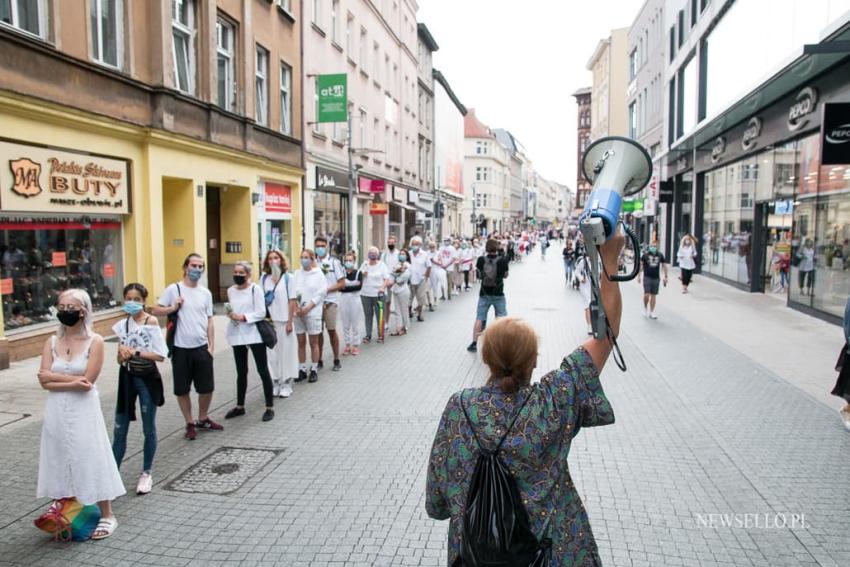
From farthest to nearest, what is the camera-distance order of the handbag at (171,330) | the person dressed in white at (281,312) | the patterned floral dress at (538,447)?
the person dressed in white at (281,312) → the handbag at (171,330) → the patterned floral dress at (538,447)

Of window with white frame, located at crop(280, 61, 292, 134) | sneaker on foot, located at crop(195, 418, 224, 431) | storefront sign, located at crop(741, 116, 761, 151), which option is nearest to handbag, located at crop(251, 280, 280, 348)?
sneaker on foot, located at crop(195, 418, 224, 431)

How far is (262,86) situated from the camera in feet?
62.1

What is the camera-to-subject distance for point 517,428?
2354 millimetres

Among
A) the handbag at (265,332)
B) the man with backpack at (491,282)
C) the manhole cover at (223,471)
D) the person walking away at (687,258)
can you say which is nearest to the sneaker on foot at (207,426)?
the manhole cover at (223,471)

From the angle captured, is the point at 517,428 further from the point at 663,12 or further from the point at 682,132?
the point at 663,12

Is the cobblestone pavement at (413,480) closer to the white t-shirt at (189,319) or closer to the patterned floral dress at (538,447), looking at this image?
the white t-shirt at (189,319)

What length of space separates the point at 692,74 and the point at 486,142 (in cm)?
6716

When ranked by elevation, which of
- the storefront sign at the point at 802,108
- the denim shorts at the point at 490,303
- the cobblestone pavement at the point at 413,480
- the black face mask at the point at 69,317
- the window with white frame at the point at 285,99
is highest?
the window with white frame at the point at 285,99

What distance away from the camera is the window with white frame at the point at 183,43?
1427cm

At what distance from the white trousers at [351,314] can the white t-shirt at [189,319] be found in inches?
184

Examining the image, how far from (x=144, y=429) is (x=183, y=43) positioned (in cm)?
1141

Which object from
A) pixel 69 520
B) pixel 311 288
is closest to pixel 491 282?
pixel 311 288

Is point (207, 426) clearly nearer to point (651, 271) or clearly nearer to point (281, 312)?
point (281, 312)

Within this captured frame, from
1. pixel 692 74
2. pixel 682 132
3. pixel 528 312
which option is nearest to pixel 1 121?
pixel 528 312
